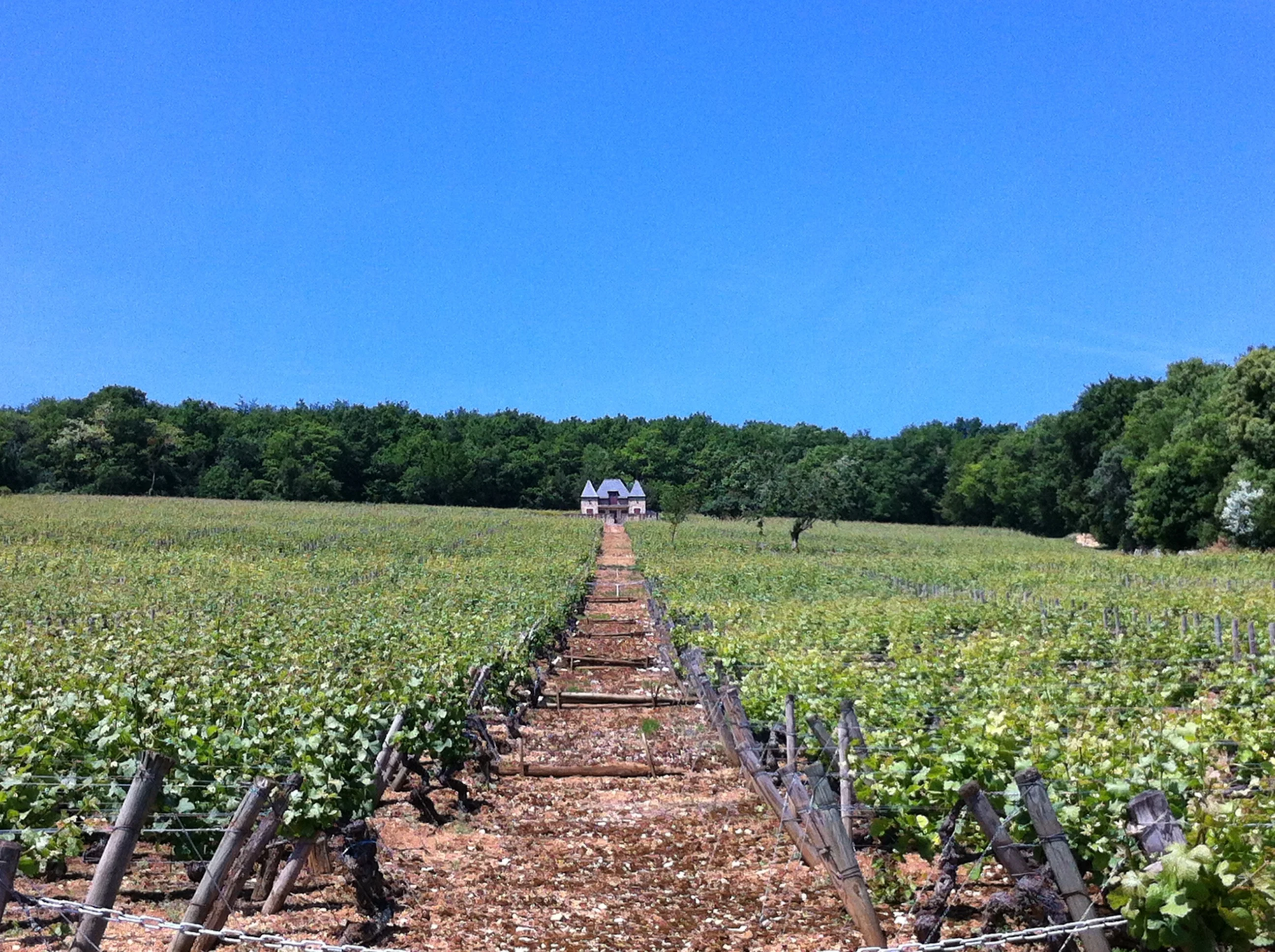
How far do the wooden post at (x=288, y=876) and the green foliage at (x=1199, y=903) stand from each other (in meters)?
4.36

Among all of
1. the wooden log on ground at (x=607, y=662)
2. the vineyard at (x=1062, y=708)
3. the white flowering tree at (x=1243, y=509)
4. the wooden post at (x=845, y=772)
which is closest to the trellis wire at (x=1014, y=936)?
the vineyard at (x=1062, y=708)

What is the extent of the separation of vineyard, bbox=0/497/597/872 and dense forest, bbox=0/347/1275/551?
1182 inches

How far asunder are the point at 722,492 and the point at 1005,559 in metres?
61.4

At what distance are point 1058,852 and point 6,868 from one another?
4.24 m

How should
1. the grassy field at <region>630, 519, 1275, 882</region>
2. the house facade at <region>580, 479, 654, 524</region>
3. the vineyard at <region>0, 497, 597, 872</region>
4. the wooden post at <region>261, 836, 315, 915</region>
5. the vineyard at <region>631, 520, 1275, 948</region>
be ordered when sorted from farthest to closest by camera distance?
the house facade at <region>580, 479, 654, 524</region> → the vineyard at <region>0, 497, 597, 872</region> → the wooden post at <region>261, 836, 315, 915</region> → the grassy field at <region>630, 519, 1275, 882</region> → the vineyard at <region>631, 520, 1275, 948</region>

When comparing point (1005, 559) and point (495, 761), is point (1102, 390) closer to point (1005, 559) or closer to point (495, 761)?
point (1005, 559)

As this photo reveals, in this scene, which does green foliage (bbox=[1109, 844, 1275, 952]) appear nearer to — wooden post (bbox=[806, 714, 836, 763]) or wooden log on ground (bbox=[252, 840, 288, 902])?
wooden post (bbox=[806, 714, 836, 763])

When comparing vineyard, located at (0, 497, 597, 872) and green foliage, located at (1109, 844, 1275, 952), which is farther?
vineyard, located at (0, 497, 597, 872)

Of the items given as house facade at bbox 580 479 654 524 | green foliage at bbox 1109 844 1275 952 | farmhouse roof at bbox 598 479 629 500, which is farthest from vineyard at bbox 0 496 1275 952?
farmhouse roof at bbox 598 479 629 500

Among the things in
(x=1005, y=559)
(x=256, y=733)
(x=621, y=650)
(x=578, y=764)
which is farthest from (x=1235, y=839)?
(x=1005, y=559)

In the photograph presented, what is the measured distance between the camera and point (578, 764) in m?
10.8

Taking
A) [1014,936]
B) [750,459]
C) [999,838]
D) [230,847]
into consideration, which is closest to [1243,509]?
[999,838]

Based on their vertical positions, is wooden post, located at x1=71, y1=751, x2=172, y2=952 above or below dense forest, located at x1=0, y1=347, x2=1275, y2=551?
below

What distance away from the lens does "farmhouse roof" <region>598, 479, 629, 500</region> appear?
319 ft
